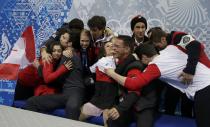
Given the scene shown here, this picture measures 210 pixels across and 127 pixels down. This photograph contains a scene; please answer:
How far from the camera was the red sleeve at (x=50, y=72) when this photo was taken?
3793mm

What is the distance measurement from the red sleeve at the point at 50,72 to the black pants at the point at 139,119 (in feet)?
2.97

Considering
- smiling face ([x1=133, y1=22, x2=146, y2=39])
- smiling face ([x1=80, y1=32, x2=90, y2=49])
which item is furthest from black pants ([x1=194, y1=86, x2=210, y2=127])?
smiling face ([x1=80, y1=32, x2=90, y2=49])

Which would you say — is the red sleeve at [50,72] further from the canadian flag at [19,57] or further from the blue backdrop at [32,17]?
the blue backdrop at [32,17]

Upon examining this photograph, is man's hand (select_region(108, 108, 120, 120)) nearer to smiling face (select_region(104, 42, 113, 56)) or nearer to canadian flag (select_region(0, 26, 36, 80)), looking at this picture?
smiling face (select_region(104, 42, 113, 56))

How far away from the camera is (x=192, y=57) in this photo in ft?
9.30

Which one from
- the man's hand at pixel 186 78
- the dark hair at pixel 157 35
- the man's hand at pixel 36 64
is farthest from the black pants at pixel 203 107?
the man's hand at pixel 36 64

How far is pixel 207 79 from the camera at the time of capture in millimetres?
2895

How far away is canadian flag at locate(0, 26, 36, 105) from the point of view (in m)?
3.62

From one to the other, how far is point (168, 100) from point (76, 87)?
967 mm

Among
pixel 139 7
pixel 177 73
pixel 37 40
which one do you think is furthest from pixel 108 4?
pixel 177 73

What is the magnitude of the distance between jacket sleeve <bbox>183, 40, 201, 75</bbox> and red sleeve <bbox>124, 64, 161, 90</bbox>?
247mm

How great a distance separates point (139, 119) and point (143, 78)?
0.38 meters

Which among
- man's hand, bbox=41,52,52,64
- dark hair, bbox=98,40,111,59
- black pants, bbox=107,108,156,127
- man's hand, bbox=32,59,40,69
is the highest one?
dark hair, bbox=98,40,111,59

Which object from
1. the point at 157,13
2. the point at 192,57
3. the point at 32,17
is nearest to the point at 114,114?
the point at 192,57
